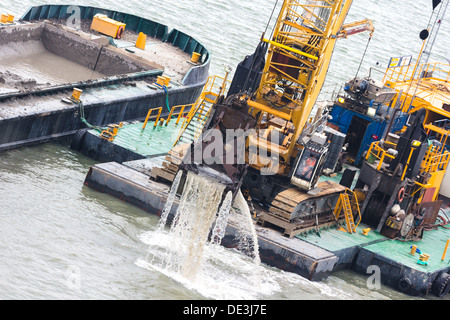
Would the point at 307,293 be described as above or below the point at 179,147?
below

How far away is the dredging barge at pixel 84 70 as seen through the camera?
29.1 meters

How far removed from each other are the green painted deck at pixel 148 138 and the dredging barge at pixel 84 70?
4.43 ft

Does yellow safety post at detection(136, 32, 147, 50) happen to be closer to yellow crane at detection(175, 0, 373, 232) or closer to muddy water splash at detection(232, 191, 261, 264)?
yellow crane at detection(175, 0, 373, 232)

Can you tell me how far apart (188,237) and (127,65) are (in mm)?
15136

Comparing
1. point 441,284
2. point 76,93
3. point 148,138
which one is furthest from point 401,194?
point 76,93

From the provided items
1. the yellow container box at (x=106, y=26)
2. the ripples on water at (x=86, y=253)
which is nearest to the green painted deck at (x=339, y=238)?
the ripples on water at (x=86, y=253)

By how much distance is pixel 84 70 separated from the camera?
36.8 meters

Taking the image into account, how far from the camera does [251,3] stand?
202 feet

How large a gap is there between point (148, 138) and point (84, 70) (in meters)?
7.53

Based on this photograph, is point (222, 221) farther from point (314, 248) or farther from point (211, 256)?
point (314, 248)
